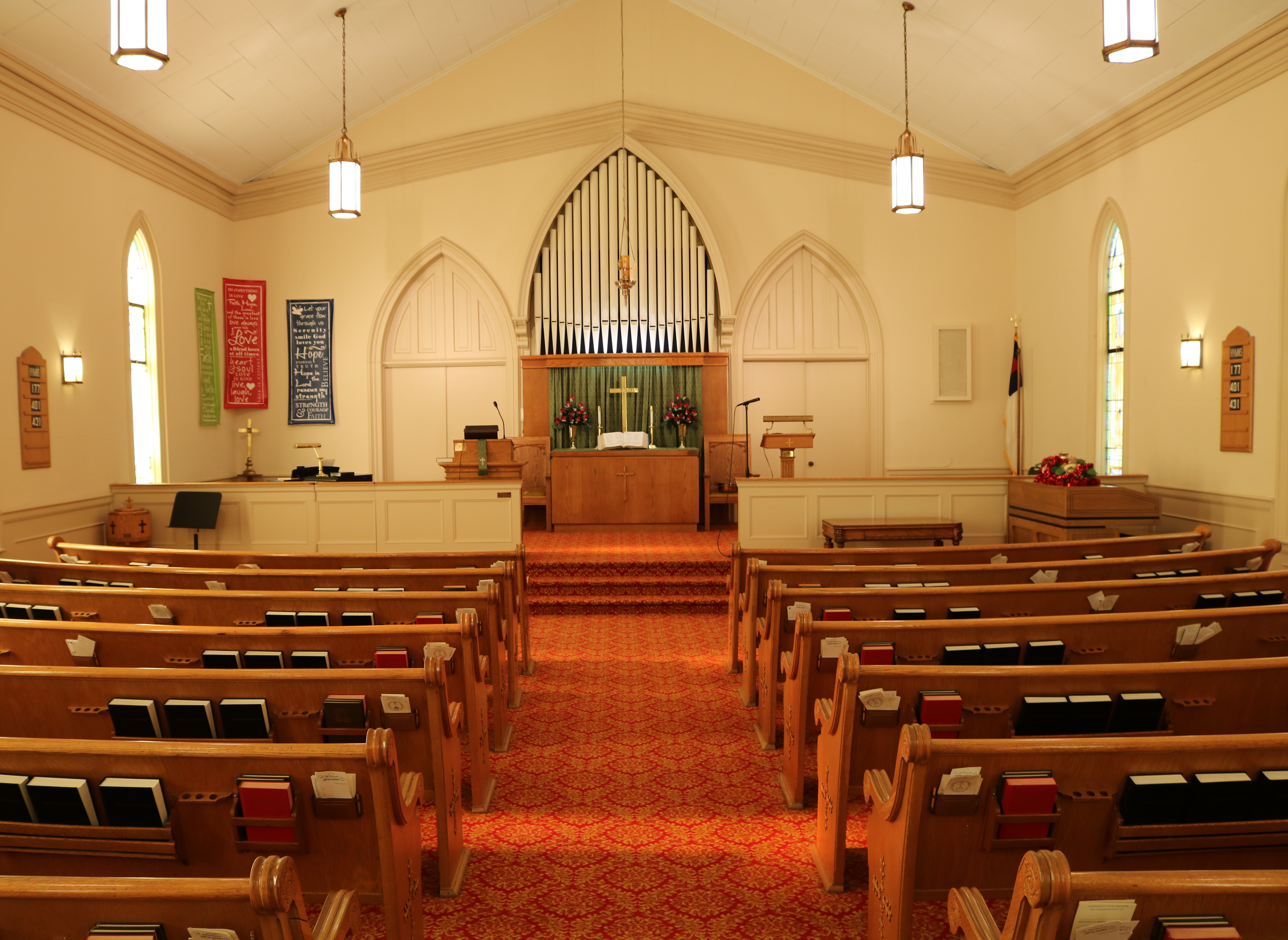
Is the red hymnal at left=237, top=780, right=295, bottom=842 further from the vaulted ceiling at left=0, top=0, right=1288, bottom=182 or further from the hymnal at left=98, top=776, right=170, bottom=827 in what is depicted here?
the vaulted ceiling at left=0, top=0, right=1288, bottom=182

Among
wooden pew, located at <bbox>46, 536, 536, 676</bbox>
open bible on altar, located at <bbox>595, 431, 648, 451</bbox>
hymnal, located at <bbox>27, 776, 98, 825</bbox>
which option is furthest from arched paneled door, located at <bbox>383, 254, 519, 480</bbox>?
hymnal, located at <bbox>27, 776, 98, 825</bbox>

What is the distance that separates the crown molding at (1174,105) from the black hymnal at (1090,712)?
5.97 m

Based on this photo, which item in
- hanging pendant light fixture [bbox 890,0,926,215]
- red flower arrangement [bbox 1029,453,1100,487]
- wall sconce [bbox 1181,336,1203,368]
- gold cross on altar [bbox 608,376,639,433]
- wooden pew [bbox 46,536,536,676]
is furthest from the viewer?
gold cross on altar [bbox 608,376,639,433]

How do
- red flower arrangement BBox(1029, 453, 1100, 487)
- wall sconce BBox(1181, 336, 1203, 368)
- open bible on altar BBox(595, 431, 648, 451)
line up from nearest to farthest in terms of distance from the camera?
red flower arrangement BBox(1029, 453, 1100, 487) < wall sconce BBox(1181, 336, 1203, 368) < open bible on altar BBox(595, 431, 648, 451)

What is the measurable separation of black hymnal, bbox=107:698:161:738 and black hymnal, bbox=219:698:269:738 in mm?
211

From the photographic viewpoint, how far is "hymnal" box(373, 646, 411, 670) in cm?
322

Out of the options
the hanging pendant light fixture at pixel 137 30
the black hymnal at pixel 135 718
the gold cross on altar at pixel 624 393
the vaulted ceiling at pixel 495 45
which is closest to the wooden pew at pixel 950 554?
the black hymnal at pixel 135 718

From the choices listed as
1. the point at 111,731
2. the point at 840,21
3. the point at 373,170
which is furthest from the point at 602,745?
the point at 373,170

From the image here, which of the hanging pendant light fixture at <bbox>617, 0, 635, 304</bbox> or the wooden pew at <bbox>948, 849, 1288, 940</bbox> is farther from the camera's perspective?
the hanging pendant light fixture at <bbox>617, 0, 635, 304</bbox>

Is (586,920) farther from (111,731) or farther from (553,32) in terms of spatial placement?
(553,32)

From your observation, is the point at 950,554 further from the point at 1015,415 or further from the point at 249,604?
the point at 1015,415

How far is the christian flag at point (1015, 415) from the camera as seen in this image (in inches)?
423

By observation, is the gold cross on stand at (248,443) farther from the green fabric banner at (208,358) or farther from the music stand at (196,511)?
the music stand at (196,511)

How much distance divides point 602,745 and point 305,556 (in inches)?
89.7
